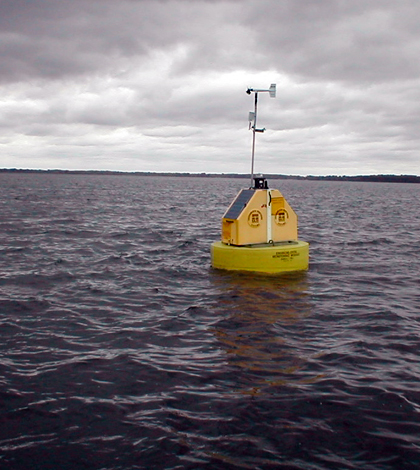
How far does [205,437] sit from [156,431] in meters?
0.51

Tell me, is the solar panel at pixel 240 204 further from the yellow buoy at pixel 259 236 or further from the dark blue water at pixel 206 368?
the dark blue water at pixel 206 368

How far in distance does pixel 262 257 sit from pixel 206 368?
5714 mm

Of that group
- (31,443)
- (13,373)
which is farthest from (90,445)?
(13,373)

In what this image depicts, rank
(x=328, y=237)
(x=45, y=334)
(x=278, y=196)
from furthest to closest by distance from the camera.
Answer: (x=328, y=237) → (x=278, y=196) → (x=45, y=334)

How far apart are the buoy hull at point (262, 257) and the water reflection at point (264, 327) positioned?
27cm

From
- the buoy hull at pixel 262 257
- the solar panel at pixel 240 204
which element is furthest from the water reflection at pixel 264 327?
the solar panel at pixel 240 204

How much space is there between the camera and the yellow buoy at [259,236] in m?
12.3

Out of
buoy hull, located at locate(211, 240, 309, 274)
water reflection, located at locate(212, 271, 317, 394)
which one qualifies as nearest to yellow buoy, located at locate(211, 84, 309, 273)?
buoy hull, located at locate(211, 240, 309, 274)

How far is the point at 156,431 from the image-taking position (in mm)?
5246

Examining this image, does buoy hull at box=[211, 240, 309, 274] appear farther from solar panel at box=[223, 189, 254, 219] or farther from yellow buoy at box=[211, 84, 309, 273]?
solar panel at box=[223, 189, 254, 219]

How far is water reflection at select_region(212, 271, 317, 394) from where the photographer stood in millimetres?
6617

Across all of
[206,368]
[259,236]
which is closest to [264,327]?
Result: [206,368]

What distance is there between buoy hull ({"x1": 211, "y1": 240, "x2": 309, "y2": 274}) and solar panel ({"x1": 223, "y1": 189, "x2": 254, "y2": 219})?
2.49ft

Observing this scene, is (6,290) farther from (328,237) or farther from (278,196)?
(328,237)
